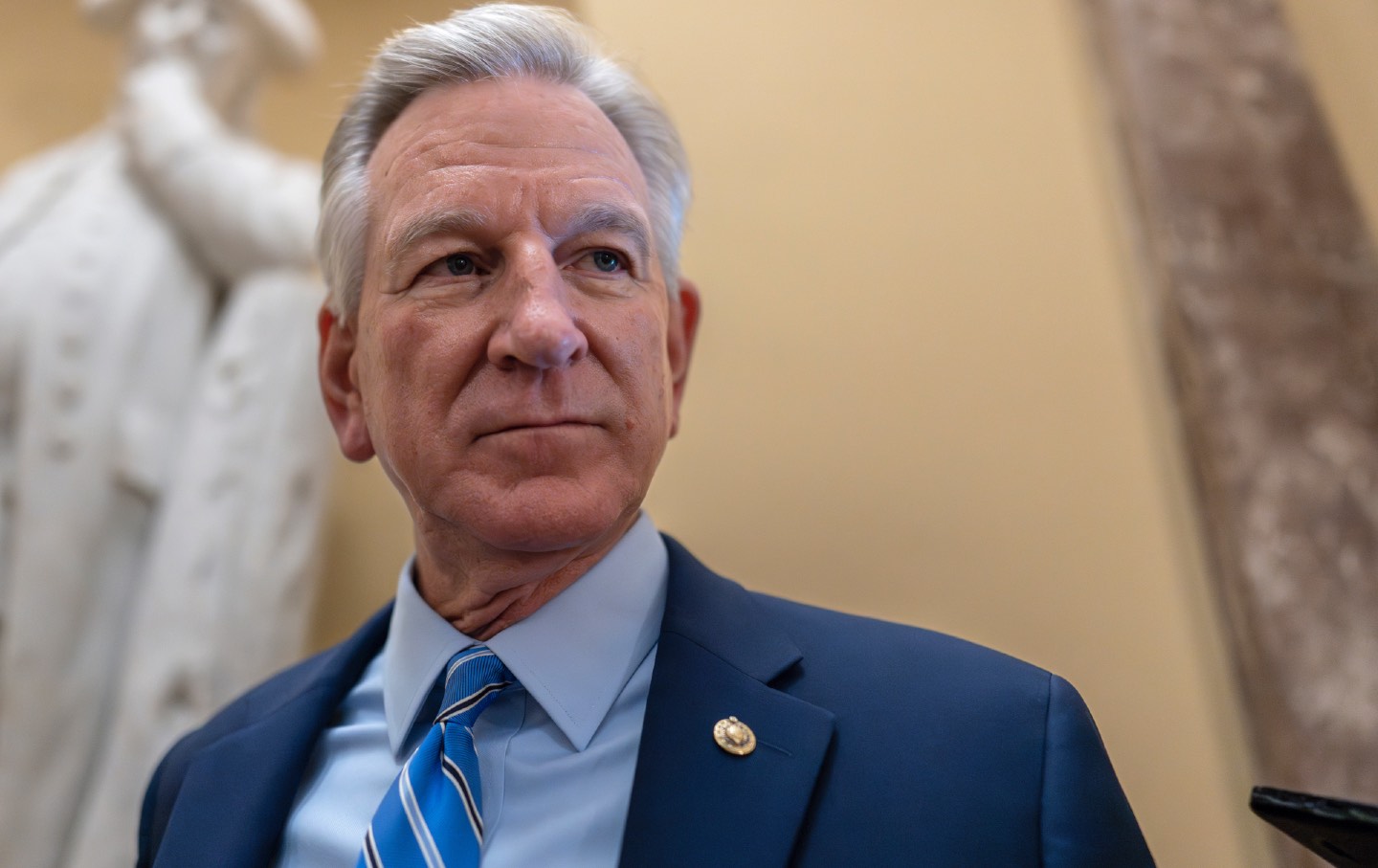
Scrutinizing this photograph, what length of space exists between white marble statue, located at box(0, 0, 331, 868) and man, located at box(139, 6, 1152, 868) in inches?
18.8

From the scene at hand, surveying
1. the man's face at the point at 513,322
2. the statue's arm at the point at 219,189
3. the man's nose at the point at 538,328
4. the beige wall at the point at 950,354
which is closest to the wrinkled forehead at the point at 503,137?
the man's face at the point at 513,322

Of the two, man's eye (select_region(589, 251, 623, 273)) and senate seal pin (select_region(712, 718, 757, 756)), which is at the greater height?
man's eye (select_region(589, 251, 623, 273))

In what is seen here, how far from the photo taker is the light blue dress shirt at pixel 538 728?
76cm

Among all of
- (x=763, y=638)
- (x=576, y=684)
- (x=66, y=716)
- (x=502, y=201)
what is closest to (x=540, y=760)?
(x=576, y=684)

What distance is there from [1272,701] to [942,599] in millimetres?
324

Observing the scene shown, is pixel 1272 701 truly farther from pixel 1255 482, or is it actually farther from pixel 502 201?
pixel 502 201

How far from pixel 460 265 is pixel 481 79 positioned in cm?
18

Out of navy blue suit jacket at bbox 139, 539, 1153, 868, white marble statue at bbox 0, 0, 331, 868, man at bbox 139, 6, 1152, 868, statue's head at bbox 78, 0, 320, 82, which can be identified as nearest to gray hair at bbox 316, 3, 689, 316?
man at bbox 139, 6, 1152, 868

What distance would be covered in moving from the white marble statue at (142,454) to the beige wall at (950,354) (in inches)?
20.3

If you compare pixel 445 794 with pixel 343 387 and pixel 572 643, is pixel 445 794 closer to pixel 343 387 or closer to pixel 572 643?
pixel 572 643

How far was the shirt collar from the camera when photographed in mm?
807

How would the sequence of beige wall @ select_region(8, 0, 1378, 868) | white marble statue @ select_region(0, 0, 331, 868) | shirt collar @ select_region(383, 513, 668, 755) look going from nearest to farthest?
1. shirt collar @ select_region(383, 513, 668, 755)
2. beige wall @ select_region(8, 0, 1378, 868)
3. white marble statue @ select_region(0, 0, 331, 868)

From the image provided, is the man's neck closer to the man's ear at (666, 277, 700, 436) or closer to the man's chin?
the man's chin

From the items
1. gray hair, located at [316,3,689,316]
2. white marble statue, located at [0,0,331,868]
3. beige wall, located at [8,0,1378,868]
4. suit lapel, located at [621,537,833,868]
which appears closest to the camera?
suit lapel, located at [621,537,833,868]
